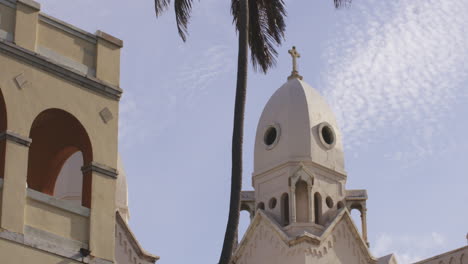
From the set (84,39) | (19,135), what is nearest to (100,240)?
(19,135)

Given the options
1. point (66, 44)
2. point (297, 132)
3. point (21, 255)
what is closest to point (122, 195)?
point (297, 132)

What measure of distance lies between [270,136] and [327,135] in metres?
2.38

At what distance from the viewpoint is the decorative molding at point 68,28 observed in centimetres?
2661

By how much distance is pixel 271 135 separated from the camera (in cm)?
5141

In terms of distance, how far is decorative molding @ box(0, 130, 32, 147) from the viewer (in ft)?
81.7

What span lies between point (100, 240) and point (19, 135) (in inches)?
109

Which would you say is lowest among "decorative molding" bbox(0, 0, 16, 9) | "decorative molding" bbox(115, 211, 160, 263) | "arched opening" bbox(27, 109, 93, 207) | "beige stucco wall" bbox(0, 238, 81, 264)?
"beige stucco wall" bbox(0, 238, 81, 264)

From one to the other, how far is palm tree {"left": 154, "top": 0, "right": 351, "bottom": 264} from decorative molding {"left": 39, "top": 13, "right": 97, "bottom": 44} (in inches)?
65.0

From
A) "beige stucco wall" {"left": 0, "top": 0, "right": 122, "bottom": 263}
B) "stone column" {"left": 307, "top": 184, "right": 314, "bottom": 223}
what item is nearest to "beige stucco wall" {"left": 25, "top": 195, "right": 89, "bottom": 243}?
"beige stucco wall" {"left": 0, "top": 0, "right": 122, "bottom": 263}

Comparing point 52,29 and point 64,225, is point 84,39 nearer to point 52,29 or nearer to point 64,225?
point 52,29

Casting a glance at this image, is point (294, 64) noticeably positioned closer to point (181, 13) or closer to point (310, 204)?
point (310, 204)

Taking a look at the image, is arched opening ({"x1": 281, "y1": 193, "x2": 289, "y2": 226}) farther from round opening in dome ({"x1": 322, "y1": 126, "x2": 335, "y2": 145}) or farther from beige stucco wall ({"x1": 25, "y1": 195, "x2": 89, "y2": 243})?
beige stucco wall ({"x1": 25, "y1": 195, "x2": 89, "y2": 243})

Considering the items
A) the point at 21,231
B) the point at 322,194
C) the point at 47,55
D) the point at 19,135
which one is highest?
the point at 322,194

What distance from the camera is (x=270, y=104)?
2052 inches
